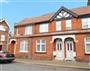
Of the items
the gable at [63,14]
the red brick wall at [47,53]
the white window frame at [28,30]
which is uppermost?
the gable at [63,14]

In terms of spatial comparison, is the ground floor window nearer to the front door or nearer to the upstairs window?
Answer: the upstairs window

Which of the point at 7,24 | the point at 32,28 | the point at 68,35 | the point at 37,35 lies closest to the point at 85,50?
the point at 68,35

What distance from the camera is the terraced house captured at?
77.2 ft

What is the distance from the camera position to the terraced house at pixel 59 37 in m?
23.5

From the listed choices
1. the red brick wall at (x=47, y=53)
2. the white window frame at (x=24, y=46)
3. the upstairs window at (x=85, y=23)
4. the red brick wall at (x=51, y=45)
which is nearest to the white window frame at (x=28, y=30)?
the red brick wall at (x=51, y=45)

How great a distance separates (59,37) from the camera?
2538cm

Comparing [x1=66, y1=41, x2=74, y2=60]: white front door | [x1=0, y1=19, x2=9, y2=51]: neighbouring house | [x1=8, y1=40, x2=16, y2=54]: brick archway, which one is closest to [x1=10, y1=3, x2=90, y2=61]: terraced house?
[x1=66, y1=41, x2=74, y2=60]: white front door

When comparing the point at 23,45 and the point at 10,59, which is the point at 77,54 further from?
the point at 23,45

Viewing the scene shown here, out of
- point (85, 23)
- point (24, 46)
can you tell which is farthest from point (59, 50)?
point (24, 46)

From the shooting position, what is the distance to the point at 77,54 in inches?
927

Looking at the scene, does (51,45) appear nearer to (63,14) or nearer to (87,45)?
(63,14)

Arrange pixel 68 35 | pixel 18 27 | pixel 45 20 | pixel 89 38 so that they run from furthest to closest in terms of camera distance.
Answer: pixel 18 27 < pixel 45 20 < pixel 68 35 < pixel 89 38

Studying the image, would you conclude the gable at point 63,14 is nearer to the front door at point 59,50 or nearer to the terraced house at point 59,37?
the terraced house at point 59,37

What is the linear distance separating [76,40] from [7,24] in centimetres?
3153
